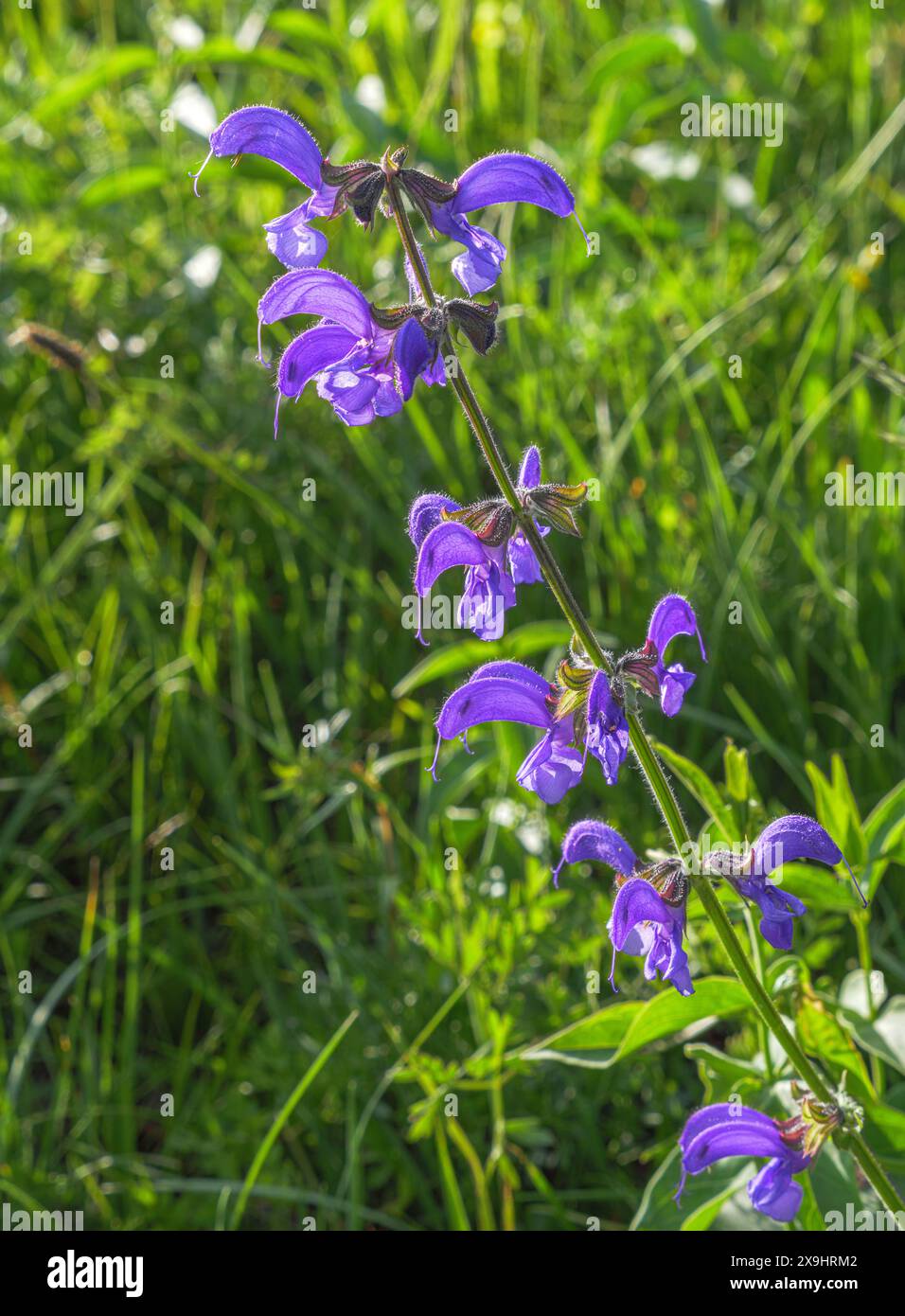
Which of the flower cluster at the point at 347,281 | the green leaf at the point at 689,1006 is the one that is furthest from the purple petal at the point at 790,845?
the flower cluster at the point at 347,281

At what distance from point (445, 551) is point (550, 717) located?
0.26m

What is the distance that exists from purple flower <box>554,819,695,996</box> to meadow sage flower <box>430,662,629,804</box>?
12 cm

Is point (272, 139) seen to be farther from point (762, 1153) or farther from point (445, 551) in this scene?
point (762, 1153)

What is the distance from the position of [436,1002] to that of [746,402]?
1915 mm

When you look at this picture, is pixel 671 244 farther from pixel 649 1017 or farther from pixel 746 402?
pixel 649 1017

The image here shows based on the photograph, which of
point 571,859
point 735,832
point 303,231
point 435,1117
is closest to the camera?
point 303,231

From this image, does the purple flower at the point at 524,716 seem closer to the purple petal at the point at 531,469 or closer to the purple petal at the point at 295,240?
the purple petal at the point at 531,469

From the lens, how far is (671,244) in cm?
411

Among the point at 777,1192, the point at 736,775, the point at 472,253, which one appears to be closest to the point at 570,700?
the point at 736,775

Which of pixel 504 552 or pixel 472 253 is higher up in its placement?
pixel 472 253

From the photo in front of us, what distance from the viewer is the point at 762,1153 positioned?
168 cm

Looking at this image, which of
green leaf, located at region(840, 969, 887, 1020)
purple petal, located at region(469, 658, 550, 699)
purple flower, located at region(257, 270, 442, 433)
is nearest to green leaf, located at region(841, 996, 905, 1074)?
green leaf, located at region(840, 969, 887, 1020)

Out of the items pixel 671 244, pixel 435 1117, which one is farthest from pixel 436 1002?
pixel 671 244

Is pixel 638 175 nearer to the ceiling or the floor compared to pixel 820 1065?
nearer to the ceiling
